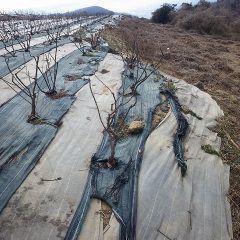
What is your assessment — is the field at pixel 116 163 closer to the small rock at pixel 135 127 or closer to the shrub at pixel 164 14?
the small rock at pixel 135 127

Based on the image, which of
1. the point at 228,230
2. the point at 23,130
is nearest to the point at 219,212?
the point at 228,230

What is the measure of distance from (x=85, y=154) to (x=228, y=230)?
176 centimetres

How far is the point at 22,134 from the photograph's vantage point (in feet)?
13.2

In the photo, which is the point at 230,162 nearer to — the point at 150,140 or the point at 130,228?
the point at 150,140

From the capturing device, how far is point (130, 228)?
272 cm

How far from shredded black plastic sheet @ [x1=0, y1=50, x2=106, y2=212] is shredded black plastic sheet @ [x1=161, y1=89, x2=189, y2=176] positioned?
1.61 meters

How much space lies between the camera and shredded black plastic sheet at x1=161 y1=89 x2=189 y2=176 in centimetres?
380

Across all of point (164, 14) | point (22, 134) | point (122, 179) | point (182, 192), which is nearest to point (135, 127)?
point (122, 179)

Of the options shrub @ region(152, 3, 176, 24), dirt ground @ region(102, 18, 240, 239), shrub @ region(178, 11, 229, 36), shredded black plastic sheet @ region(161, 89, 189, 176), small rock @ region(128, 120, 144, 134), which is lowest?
shrub @ region(152, 3, 176, 24)

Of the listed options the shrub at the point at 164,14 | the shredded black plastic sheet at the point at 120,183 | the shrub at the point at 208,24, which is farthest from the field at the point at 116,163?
the shrub at the point at 164,14

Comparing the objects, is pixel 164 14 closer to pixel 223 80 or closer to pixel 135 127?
pixel 223 80

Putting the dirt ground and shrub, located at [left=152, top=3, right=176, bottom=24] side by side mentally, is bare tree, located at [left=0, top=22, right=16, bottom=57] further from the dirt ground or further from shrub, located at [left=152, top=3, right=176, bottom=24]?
shrub, located at [left=152, top=3, right=176, bottom=24]

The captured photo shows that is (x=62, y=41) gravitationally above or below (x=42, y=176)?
below

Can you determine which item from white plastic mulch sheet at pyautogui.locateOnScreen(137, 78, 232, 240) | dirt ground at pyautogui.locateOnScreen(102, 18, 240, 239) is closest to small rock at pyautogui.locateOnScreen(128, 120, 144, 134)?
white plastic mulch sheet at pyautogui.locateOnScreen(137, 78, 232, 240)
